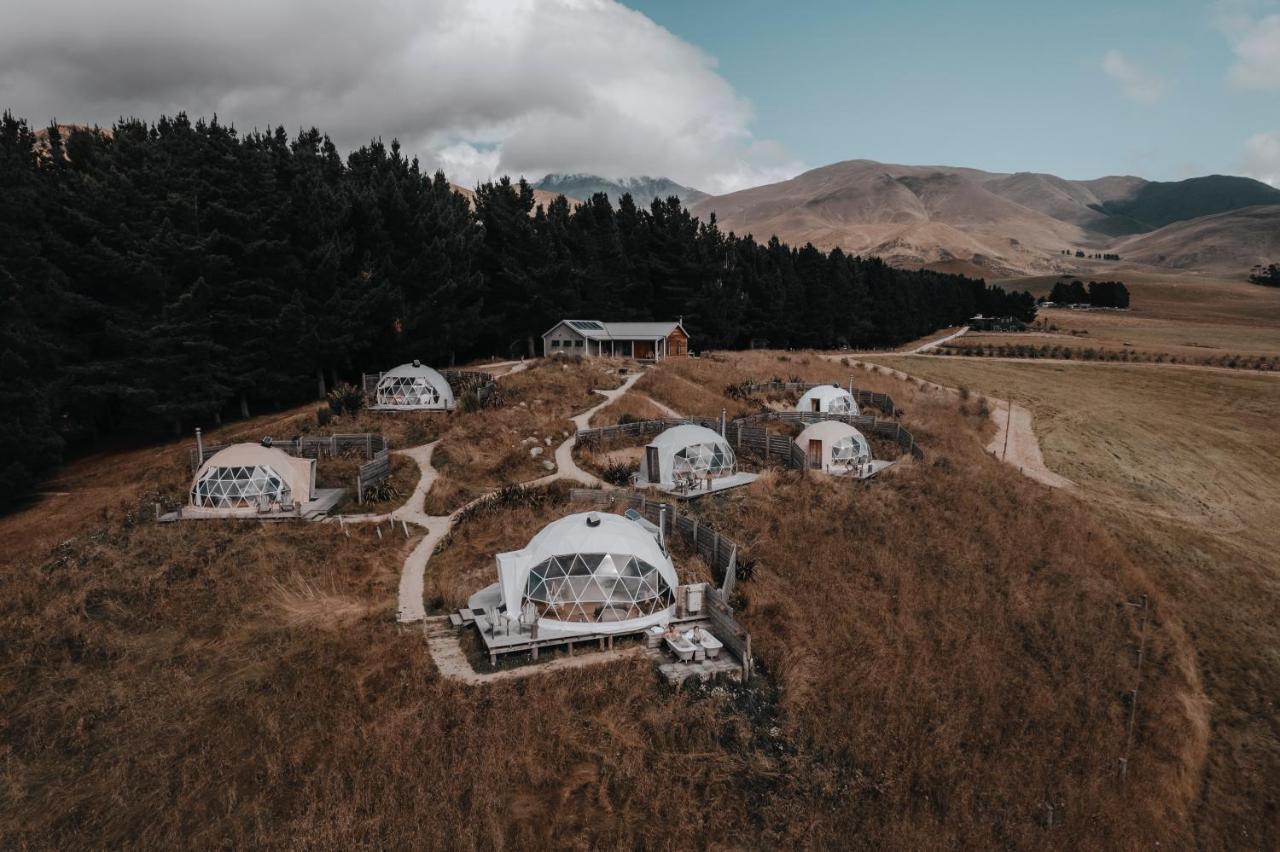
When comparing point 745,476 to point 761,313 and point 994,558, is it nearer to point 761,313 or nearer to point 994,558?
point 994,558

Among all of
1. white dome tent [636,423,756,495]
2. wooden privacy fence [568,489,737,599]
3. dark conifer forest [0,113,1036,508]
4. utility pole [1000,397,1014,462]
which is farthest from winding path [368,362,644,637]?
utility pole [1000,397,1014,462]

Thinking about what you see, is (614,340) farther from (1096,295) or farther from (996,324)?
(1096,295)

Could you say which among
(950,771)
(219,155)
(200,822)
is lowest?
(950,771)

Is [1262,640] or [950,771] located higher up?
[950,771]

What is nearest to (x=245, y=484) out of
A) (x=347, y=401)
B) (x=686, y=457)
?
(x=347, y=401)

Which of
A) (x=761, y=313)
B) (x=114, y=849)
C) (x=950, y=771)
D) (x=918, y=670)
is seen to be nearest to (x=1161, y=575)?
(x=918, y=670)

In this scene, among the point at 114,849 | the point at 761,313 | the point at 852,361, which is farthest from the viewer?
the point at 761,313
